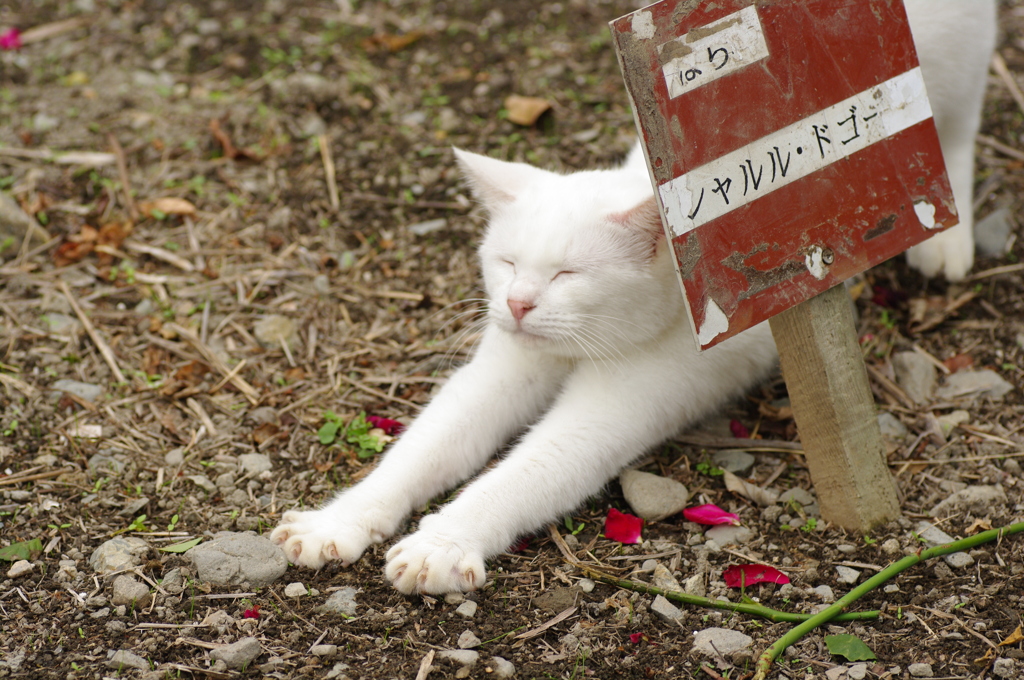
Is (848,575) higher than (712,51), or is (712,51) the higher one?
(712,51)

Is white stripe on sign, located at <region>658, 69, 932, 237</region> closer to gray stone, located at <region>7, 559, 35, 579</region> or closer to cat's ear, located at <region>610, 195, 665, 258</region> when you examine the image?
cat's ear, located at <region>610, 195, 665, 258</region>

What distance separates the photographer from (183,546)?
2217mm

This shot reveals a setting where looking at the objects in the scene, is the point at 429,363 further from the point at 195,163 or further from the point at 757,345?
the point at 195,163

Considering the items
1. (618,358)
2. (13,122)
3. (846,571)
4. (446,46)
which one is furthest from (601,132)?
(13,122)

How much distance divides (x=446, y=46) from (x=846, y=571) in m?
3.25

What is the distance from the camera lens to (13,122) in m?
3.88

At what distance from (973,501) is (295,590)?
1803 millimetres

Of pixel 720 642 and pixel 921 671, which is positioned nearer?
pixel 921 671

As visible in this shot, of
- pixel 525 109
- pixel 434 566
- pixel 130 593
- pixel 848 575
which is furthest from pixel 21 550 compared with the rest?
pixel 525 109

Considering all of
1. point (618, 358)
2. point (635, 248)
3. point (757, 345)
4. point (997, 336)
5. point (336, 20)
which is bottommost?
point (997, 336)

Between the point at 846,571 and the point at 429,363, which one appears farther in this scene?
the point at 429,363

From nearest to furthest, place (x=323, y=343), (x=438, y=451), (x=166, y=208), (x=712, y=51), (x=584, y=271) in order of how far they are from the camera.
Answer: (x=712, y=51)
(x=584, y=271)
(x=438, y=451)
(x=323, y=343)
(x=166, y=208)

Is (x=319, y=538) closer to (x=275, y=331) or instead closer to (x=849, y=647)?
(x=275, y=331)

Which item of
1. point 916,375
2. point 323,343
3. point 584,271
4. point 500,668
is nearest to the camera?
point 500,668
